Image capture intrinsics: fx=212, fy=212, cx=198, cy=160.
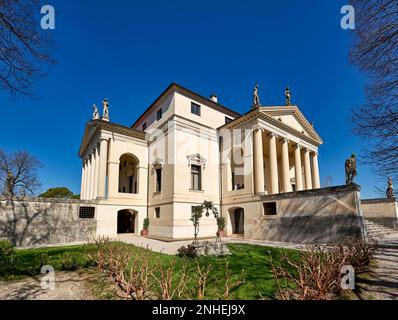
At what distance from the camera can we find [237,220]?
69.2 feet

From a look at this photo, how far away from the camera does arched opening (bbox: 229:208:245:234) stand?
67.7ft

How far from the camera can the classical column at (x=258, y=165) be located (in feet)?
59.2

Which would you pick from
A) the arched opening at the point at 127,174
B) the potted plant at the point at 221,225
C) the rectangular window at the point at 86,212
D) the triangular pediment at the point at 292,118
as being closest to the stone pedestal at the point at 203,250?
the potted plant at the point at 221,225

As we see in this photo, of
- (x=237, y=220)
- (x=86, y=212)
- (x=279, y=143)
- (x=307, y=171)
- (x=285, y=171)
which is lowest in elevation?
(x=237, y=220)

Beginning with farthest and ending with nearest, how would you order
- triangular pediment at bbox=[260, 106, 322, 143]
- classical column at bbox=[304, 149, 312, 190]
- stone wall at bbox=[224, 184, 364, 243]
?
classical column at bbox=[304, 149, 312, 190] < triangular pediment at bbox=[260, 106, 322, 143] < stone wall at bbox=[224, 184, 364, 243]

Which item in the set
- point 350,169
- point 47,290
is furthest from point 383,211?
point 47,290

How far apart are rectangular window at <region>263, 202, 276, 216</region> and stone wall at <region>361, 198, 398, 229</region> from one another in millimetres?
10385

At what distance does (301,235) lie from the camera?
46.6 ft

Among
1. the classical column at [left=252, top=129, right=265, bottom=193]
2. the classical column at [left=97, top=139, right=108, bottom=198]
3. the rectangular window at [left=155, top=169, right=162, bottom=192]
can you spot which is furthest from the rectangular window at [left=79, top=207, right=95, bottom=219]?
the classical column at [left=252, top=129, right=265, bottom=193]

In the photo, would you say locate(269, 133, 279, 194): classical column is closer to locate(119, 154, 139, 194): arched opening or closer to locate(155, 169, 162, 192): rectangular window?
locate(155, 169, 162, 192): rectangular window

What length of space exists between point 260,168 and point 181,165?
22.7ft

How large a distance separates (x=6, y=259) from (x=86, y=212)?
10.1 m

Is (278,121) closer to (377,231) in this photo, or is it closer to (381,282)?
(377,231)

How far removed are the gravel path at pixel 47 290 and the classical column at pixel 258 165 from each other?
47.3 ft
